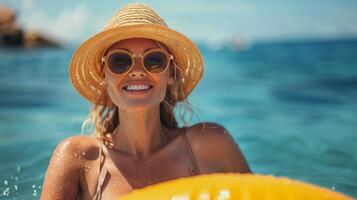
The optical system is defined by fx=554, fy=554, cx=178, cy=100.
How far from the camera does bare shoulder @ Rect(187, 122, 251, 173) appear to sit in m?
2.93

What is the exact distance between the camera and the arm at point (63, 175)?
268cm

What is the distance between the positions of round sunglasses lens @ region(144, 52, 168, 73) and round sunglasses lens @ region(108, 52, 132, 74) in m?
0.09

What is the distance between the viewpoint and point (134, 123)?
2836 millimetres

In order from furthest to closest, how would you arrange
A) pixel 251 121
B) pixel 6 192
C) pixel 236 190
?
1. pixel 251 121
2. pixel 6 192
3. pixel 236 190

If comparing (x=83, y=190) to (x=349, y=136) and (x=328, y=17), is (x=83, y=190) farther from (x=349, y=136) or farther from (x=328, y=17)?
(x=328, y=17)

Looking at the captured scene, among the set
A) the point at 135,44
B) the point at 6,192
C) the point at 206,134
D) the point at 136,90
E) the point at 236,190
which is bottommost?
the point at 6,192

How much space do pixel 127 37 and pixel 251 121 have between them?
4.95 m

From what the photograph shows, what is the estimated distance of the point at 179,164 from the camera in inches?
114

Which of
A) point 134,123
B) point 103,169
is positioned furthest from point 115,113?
point 103,169

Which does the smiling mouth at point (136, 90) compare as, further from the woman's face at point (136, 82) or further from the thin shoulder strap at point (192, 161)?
the thin shoulder strap at point (192, 161)

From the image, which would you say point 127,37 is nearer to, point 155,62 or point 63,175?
point 155,62

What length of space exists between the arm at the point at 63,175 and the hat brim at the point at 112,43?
412 millimetres

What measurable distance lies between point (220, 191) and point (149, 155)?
96 centimetres

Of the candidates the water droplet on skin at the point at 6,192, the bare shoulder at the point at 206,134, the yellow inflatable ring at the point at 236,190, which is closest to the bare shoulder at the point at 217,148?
the bare shoulder at the point at 206,134
